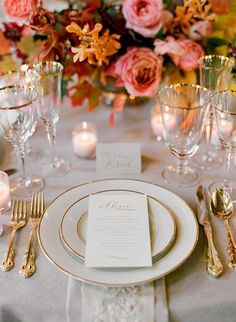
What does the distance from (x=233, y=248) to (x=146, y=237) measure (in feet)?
0.53

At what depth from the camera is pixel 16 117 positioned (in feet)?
2.88

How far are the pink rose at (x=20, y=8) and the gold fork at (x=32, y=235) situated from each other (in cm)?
44

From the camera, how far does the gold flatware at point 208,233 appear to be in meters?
0.70

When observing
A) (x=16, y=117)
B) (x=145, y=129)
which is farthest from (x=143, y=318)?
(x=145, y=129)

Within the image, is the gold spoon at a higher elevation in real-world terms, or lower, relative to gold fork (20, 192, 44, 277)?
higher

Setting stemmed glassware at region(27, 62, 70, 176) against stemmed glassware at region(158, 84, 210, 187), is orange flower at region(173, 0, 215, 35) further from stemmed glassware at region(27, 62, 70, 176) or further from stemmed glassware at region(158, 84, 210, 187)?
stemmed glassware at region(27, 62, 70, 176)

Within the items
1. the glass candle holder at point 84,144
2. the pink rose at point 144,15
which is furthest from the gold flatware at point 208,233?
the pink rose at point 144,15

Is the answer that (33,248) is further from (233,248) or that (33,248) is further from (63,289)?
(233,248)

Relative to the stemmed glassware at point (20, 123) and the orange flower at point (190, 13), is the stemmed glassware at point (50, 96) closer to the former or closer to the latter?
the stemmed glassware at point (20, 123)

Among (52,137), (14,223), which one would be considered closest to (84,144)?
(52,137)

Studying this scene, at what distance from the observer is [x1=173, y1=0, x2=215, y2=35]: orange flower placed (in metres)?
1.04

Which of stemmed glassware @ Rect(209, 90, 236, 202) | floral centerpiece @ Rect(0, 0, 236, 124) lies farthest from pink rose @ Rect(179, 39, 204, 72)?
stemmed glassware @ Rect(209, 90, 236, 202)

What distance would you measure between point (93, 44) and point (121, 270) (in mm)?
517

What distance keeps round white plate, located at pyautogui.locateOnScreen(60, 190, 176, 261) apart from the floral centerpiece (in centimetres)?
37
